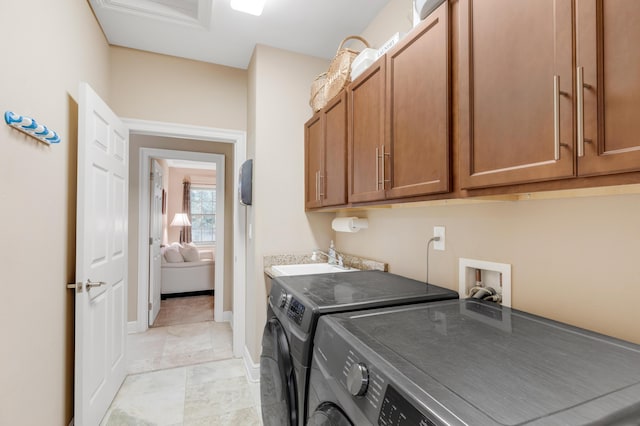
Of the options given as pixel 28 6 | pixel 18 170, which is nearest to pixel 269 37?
pixel 28 6

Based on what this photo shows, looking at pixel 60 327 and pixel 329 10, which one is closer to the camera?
pixel 60 327

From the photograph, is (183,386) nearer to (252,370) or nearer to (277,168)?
(252,370)

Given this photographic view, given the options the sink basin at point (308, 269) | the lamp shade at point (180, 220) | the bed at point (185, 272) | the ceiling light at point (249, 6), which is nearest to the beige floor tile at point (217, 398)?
the sink basin at point (308, 269)

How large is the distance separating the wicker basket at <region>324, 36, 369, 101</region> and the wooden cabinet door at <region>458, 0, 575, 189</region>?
0.92 m

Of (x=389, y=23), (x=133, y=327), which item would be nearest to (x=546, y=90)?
(x=389, y=23)

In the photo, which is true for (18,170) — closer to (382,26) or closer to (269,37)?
(269,37)

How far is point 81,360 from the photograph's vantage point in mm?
1658

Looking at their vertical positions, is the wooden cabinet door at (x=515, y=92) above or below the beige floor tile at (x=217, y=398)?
above

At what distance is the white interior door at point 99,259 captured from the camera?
1670 mm

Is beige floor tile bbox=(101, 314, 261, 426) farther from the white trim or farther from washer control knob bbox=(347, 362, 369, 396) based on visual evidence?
washer control knob bbox=(347, 362, 369, 396)

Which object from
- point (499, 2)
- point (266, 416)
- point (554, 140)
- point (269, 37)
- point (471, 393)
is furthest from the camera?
point (269, 37)

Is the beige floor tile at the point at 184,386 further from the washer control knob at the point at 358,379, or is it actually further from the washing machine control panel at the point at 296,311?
the washer control knob at the point at 358,379

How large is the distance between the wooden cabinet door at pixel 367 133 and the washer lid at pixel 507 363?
682 mm

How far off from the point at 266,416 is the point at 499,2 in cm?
193
